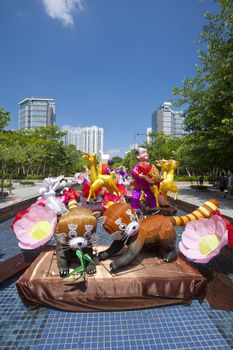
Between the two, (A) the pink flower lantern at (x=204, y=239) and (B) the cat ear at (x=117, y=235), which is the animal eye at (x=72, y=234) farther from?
(A) the pink flower lantern at (x=204, y=239)

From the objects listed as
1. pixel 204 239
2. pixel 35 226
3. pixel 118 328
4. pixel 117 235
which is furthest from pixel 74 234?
pixel 204 239

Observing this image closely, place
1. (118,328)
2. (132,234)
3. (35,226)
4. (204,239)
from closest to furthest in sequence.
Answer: (118,328) < (132,234) < (204,239) < (35,226)

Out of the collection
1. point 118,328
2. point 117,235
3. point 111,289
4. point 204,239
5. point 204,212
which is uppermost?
point 204,212

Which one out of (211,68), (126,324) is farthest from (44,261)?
(211,68)

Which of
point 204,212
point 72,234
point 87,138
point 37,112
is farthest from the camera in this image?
point 87,138

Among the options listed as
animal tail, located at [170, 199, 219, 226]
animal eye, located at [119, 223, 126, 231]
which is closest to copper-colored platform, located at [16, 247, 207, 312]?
animal eye, located at [119, 223, 126, 231]

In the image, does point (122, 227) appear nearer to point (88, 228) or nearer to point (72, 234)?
point (88, 228)

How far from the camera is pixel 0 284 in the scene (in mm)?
3965

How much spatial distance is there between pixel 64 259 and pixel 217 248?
2.08 metres

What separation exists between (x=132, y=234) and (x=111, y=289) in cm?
74

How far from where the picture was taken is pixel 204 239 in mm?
4016

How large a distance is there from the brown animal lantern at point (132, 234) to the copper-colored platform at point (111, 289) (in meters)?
0.27

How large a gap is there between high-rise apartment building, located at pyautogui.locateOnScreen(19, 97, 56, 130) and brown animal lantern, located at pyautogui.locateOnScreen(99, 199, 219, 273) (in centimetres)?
9253

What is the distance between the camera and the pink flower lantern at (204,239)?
3762 millimetres
